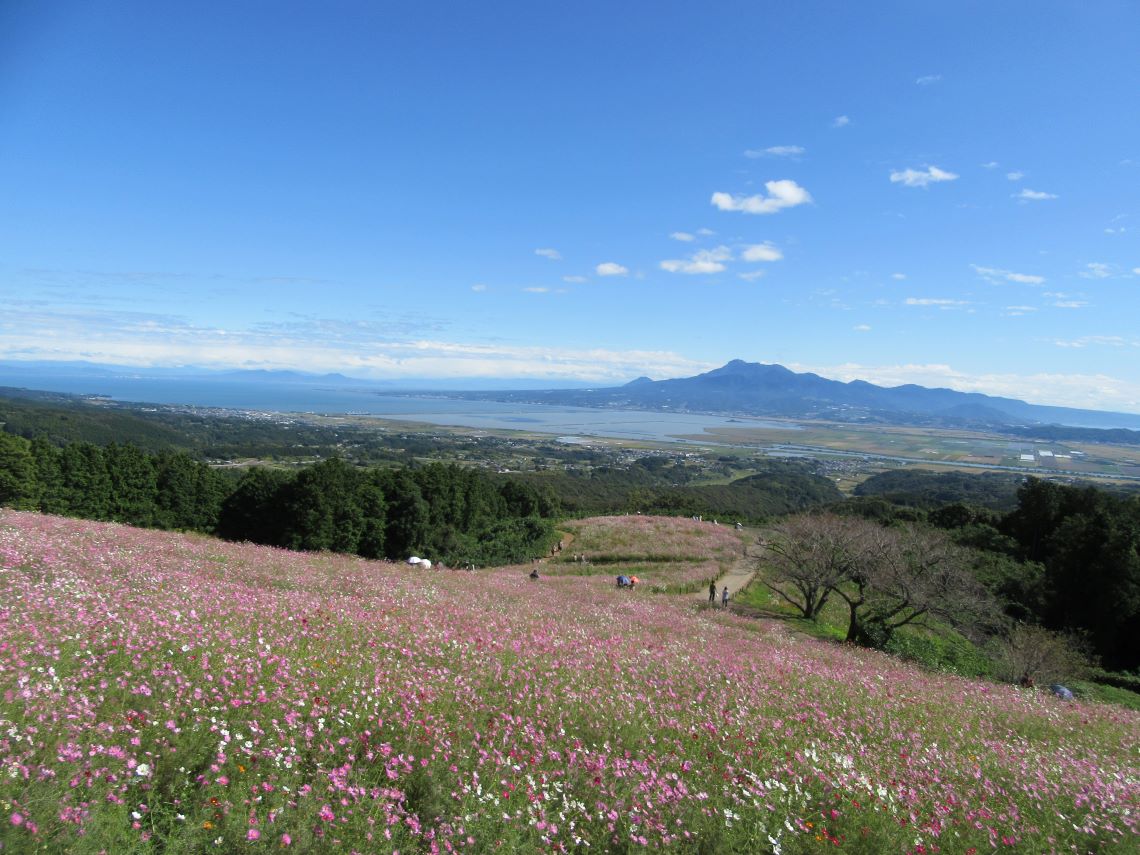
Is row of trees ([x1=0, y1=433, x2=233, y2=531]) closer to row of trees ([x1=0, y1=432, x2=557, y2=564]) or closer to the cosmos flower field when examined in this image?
row of trees ([x1=0, y1=432, x2=557, y2=564])

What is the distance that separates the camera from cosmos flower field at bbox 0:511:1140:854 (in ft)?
13.7

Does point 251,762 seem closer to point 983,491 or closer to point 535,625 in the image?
point 535,625

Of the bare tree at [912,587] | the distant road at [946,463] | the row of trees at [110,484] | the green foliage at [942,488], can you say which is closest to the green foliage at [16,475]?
the row of trees at [110,484]

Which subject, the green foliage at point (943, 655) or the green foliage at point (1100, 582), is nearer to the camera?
the green foliage at point (943, 655)

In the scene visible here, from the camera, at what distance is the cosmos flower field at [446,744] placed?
4.19 meters

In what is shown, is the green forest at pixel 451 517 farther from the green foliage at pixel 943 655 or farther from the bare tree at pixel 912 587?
the green foliage at pixel 943 655

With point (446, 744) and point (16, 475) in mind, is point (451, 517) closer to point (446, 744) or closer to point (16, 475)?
point (16, 475)

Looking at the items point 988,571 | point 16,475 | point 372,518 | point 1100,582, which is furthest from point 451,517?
point 1100,582

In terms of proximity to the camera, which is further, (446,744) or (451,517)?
(451,517)

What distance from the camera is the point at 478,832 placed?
454 cm

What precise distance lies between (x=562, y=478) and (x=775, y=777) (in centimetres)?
10800

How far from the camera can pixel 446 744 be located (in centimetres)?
556

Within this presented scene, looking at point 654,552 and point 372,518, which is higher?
point 372,518

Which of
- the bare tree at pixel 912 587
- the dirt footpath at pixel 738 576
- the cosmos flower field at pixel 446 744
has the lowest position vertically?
the dirt footpath at pixel 738 576
